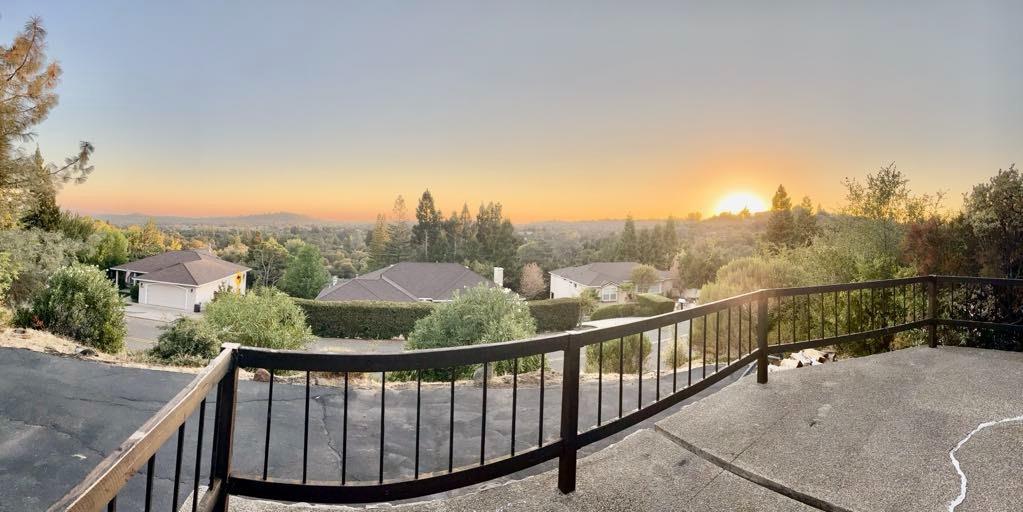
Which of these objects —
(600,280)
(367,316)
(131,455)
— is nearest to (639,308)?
(600,280)

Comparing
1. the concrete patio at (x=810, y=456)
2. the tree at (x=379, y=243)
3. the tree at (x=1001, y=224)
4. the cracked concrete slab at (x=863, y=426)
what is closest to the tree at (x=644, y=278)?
the tree at (x=379, y=243)

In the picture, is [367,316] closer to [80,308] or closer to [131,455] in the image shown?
[80,308]

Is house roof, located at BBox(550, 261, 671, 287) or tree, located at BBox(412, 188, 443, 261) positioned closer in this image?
house roof, located at BBox(550, 261, 671, 287)

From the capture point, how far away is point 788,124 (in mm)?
11352

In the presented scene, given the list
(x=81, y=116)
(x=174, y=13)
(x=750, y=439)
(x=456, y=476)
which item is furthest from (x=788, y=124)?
(x=81, y=116)

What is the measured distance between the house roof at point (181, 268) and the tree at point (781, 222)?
863 inches

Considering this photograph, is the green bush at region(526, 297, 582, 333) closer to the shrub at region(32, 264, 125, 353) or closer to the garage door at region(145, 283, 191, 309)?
the garage door at region(145, 283, 191, 309)

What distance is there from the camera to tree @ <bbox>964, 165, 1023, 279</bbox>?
5059mm

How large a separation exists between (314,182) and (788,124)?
73.9 ft

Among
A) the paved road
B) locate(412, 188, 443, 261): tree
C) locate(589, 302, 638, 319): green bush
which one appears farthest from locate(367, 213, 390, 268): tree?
the paved road

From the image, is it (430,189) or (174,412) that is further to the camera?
(430,189)

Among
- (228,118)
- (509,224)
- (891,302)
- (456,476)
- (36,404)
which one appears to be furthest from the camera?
(509,224)

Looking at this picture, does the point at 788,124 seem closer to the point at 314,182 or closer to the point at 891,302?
the point at 891,302

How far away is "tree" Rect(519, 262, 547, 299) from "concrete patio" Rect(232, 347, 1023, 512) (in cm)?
2333
